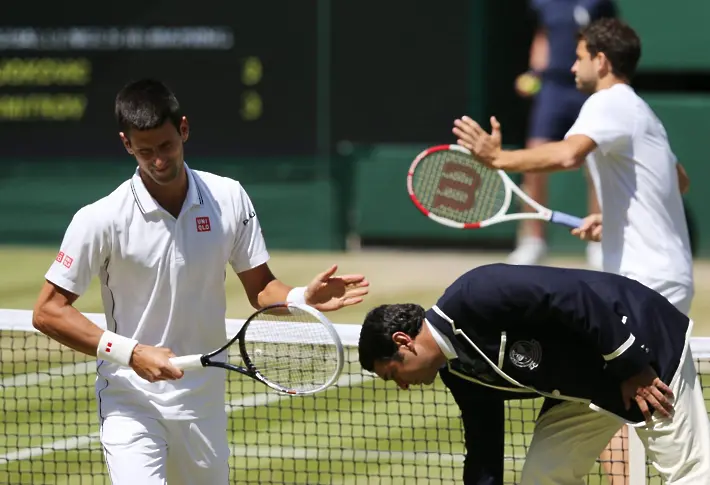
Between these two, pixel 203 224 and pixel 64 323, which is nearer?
pixel 64 323

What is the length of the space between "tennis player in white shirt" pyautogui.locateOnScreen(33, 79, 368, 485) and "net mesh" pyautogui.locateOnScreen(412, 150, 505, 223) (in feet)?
6.33

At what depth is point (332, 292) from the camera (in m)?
4.86

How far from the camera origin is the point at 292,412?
722 cm

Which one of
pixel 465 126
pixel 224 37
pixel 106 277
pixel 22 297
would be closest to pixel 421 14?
pixel 224 37

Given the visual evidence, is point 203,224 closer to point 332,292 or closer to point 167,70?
point 332,292

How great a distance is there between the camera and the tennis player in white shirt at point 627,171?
5.59 metres

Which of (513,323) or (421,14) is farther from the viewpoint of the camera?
(421,14)

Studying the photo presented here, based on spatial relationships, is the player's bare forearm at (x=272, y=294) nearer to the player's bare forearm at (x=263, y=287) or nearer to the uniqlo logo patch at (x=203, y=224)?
the player's bare forearm at (x=263, y=287)

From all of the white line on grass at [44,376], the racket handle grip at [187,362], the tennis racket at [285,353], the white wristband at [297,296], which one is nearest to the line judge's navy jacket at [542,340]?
the tennis racket at [285,353]

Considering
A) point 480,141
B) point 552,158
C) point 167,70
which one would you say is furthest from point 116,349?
point 167,70

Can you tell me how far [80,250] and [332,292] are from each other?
884 millimetres

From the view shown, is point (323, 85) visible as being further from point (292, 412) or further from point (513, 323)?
point (513, 323)

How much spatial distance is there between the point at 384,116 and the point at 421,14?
101 centimetres

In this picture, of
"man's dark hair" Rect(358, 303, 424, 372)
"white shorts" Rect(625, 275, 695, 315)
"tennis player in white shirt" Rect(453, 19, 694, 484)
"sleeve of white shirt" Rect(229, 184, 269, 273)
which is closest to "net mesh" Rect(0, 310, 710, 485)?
"white shorts" Rect(625, 275, 695, 315)
